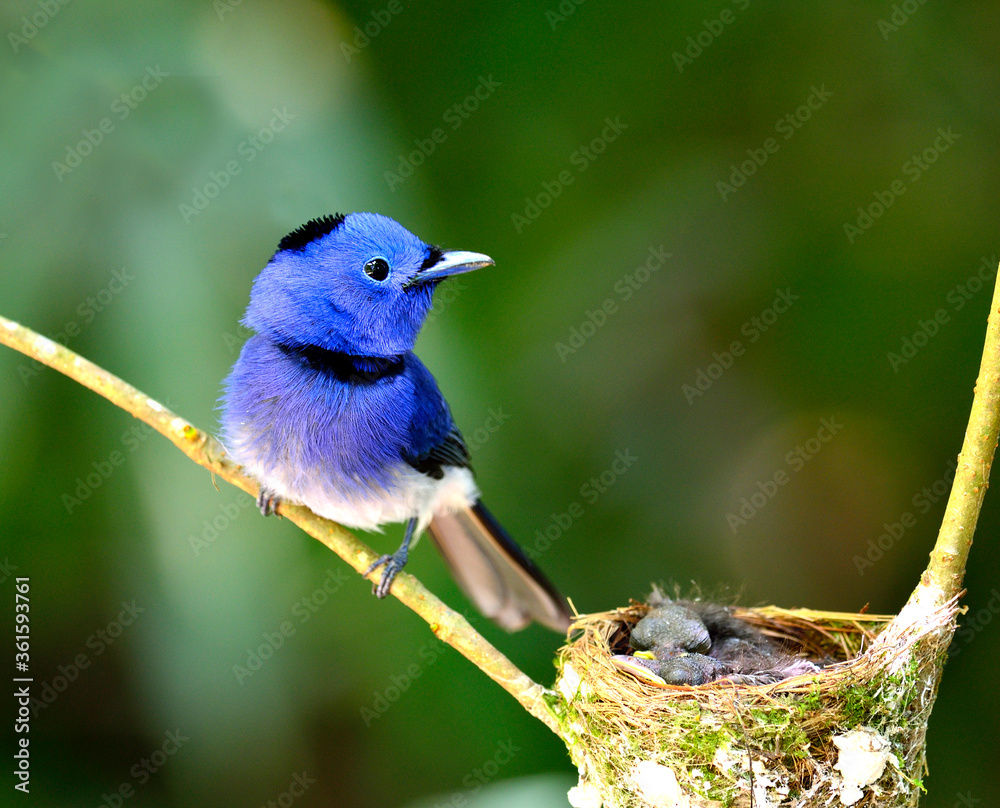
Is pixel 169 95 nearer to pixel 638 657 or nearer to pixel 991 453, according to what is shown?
pixel 638 657

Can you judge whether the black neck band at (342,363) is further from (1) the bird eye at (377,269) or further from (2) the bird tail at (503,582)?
(2) the bird tail at (503,582)

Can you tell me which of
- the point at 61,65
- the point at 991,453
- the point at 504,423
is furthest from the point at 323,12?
the point at 991,453

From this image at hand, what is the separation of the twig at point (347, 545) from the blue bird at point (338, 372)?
12cm

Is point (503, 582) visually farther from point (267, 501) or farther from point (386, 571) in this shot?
point (267, 501)

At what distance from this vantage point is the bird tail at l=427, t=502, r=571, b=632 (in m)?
3.33

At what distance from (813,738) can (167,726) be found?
2103 mm

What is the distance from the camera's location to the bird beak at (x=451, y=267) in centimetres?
274

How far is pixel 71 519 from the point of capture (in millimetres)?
3240

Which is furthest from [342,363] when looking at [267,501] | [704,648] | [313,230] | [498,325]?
[704,648]

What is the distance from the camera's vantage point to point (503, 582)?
3.36 metres

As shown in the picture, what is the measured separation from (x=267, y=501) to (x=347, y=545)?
429 mm

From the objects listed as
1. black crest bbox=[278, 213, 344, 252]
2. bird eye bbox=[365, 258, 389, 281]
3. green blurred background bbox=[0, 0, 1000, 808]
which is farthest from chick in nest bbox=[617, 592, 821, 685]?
black crest bbox=[278, 213, 344, 252]

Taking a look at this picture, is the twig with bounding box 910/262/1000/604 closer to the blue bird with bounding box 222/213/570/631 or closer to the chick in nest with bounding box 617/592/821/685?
the chick in nest with bounding box 617/592/821/685

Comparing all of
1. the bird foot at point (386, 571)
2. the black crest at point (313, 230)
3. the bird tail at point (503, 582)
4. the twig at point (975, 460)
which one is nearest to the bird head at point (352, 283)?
the black crest at point (313, 230)
